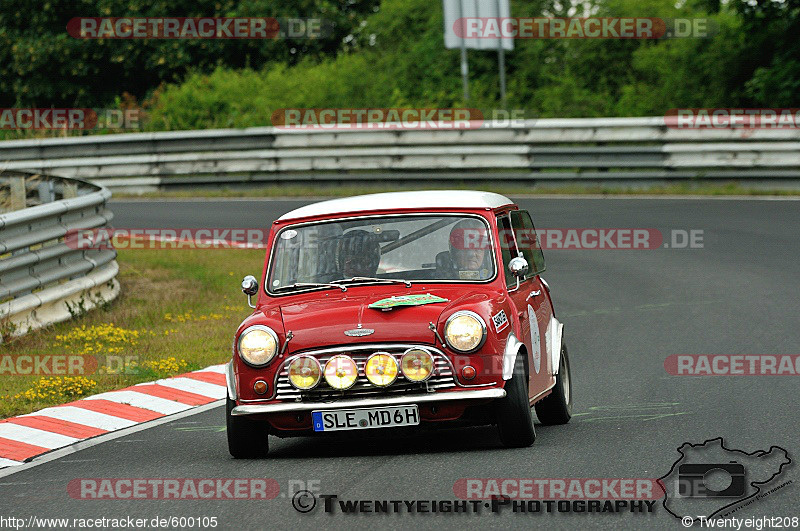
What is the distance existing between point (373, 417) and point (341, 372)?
306 mm

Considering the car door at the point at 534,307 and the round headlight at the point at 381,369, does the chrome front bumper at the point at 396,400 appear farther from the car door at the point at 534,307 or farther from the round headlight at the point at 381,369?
the car door at the point at 534,307

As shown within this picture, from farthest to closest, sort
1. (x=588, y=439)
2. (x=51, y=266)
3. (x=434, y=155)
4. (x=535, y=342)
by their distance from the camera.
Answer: (x=434, y=155) < (x=51, y=266) < (x=535, y=342) < (x=588, y=439)

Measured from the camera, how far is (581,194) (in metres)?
23.3

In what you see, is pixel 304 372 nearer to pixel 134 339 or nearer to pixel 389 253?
pixel 389 253

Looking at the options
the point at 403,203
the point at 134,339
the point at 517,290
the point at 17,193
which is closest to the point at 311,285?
the point at 403,203

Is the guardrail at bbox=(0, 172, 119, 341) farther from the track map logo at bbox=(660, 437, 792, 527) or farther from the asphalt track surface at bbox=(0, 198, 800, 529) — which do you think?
the track map logo at bbox=(660, 437, 792, 527)

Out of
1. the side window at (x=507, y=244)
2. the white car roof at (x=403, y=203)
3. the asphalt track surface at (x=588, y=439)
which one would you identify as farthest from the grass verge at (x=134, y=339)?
the side window at (x=507, y=244)

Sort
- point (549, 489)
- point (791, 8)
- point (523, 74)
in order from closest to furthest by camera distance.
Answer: point (549, 489), point (791, 8), point (523, 74)

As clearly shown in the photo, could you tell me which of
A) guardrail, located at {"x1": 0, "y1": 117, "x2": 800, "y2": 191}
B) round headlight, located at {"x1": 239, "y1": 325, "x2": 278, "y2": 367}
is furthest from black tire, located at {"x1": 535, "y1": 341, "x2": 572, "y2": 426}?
guardrail, located at {"x1": 0, "y1": 117, "x2": 800, "y2": 191}

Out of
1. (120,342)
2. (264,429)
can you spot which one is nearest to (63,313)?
(120,342)

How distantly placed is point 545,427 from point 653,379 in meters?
1.77

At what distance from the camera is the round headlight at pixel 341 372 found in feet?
25.1

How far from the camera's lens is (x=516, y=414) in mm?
7703

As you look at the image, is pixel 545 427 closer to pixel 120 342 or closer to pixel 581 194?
pixel 120 342
